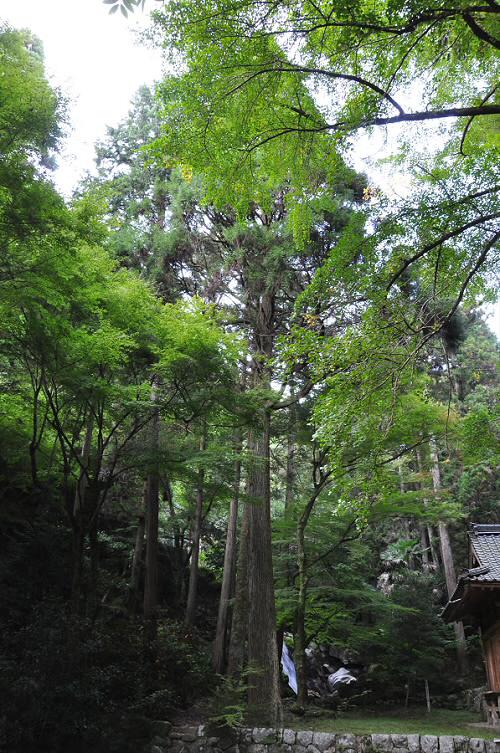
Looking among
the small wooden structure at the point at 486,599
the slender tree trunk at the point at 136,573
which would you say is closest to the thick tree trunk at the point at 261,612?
the small wooden structure at the point at 486,599

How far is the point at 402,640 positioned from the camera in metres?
13.6

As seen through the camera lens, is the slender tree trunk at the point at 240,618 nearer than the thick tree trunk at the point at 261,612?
No

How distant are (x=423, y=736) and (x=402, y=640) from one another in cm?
587

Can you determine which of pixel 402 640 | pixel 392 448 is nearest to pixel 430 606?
pixel 402 640

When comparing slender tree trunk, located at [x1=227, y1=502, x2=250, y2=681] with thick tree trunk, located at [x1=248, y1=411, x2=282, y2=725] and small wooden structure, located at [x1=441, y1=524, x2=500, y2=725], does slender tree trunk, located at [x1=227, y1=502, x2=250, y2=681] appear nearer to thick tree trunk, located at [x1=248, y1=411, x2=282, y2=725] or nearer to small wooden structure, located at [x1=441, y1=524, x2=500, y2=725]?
thick tree trunk, located at [x1=248, y1=411, x2=282, y2=725]

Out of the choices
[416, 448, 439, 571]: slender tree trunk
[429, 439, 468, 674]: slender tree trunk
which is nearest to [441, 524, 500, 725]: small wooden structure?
[429, 439, 468, 674]: slender tree trunk

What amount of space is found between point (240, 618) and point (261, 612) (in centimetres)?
190

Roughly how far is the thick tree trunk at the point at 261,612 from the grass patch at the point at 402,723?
783 mm

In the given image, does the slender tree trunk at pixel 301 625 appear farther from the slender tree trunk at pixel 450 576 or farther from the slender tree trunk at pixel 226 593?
the slender tree trunk at pixel 450 576

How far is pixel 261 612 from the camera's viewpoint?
9039 millimetres

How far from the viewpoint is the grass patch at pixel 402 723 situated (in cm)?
882

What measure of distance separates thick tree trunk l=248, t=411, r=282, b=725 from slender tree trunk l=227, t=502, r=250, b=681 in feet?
3.18

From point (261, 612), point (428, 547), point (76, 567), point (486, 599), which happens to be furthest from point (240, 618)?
point (428, 547)

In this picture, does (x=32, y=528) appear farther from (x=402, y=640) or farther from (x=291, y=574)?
(x=402, y=640)
